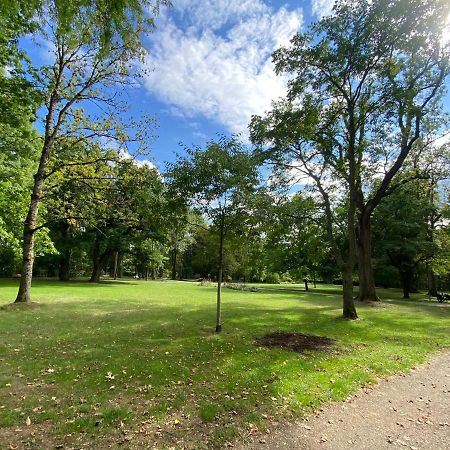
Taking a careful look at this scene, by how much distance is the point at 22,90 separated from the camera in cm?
1144

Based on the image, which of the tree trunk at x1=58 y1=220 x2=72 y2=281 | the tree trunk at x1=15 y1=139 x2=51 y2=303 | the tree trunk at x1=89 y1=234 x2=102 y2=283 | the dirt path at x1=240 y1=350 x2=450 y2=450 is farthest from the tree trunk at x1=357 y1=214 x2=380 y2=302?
the tree trunk at x1=58 y1=220 x2=72 y2=281

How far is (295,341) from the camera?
948 centimetres

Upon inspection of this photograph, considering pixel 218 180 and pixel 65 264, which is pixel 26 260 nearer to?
pixel 218 180

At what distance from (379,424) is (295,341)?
187 inches

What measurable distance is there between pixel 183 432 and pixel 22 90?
1209cm

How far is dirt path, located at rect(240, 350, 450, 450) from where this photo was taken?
13.8 feet

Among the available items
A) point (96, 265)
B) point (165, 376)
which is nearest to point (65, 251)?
point (96, 265)

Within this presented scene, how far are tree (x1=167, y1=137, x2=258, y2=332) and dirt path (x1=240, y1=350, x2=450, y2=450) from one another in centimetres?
524

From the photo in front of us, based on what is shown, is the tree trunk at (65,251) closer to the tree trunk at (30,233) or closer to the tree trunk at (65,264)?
the tree trunk at (65,264)

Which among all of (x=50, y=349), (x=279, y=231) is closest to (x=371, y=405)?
(x=50, y=349)

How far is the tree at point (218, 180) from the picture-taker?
32.4 feet

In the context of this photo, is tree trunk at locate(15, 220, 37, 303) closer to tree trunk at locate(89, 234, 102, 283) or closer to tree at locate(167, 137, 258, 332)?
tree at locate(167, 137, 258, 332)

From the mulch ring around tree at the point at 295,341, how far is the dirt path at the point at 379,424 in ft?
8.63

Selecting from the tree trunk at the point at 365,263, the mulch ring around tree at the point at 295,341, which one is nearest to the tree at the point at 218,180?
the mulch ring around tree at the point at 295,341
